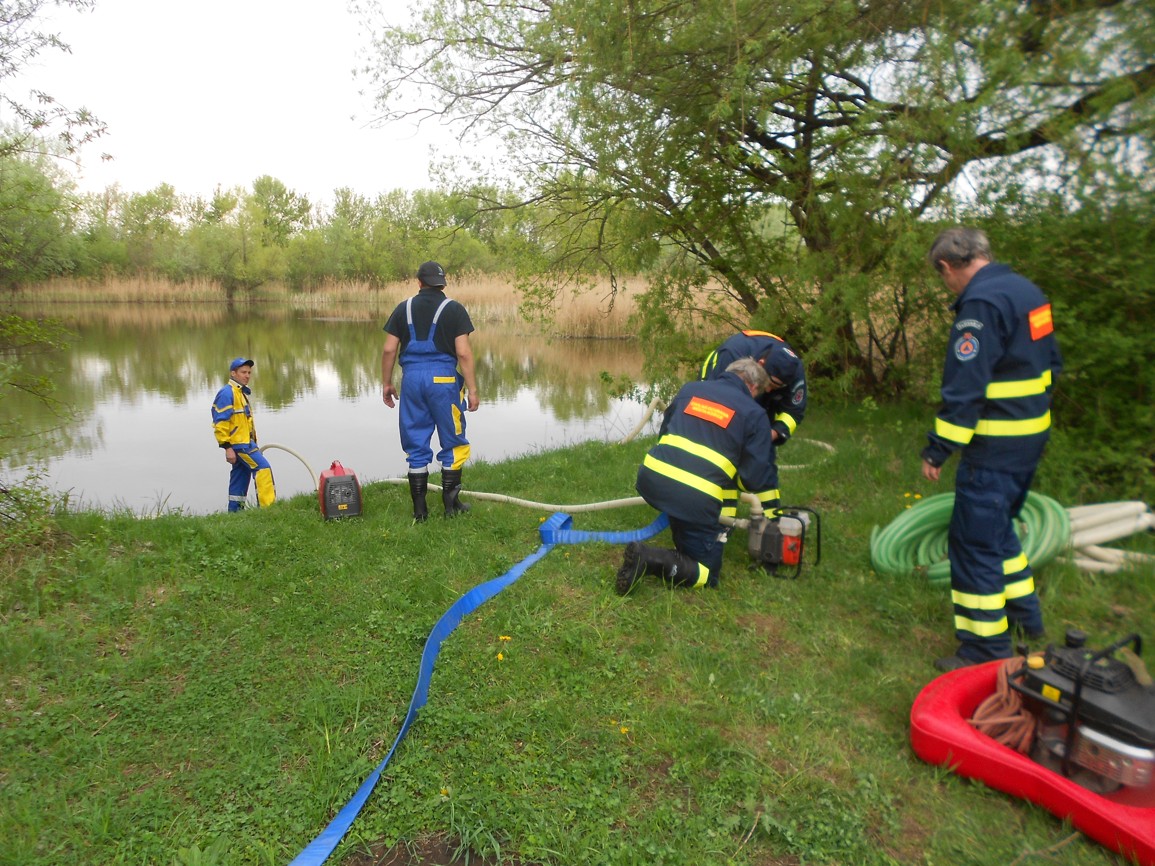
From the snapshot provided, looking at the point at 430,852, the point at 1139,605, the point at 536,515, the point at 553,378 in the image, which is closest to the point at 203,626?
the point at 430,852

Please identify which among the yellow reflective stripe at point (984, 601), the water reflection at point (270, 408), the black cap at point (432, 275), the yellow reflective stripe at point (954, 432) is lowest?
the water reflection at point (270, 408)

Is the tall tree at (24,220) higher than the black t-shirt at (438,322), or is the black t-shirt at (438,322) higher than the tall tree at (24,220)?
the tall tree at (24,220)

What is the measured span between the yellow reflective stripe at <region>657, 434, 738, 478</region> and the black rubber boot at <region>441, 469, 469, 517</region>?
215cm

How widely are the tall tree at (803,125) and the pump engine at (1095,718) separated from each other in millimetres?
3819

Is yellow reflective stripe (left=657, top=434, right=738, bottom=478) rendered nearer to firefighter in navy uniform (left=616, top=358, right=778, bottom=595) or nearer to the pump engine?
firefighter in navy uniform (left=616, top=358, right=778, bottom=595)

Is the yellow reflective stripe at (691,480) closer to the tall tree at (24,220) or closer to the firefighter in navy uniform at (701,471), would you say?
the firefighter in navy uniform at (701,471)

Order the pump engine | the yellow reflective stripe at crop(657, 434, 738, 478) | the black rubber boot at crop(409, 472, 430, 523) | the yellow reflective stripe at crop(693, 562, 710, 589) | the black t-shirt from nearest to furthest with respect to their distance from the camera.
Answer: the pump engine → the yellow reflective stripe at crop(657, 434, 738, 478) → the yellow reflective stripe at crop(693, 562, 710, 589) → the black t-shirt → the black rubber boot at crop(409, 472, 430, 523)

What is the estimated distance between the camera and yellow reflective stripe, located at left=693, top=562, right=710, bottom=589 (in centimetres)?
439

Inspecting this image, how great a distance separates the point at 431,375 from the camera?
566 cm

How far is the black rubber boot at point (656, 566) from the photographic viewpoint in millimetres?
4340

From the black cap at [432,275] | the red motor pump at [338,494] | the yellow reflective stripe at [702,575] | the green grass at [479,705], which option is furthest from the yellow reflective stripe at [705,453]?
the red motor pump at [338,494]

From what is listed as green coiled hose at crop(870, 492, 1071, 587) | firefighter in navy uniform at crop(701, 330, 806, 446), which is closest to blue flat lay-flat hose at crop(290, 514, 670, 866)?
firefighter in navy uniform at crop(701, 330, 806, 446)

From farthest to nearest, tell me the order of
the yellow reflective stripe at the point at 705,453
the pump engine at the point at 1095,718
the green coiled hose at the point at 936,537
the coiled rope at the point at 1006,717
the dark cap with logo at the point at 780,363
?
1. the dark cap with logo at the point at 780,363
2. the yellow reflective stripe at the point at 705,453
3. the green coiled hose at the point at 936,537
4. the coiled rope at the point at 1006,717
5. the pump engine at the point at 1095,718

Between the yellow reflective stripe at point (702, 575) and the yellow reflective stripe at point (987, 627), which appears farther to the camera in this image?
the yellow reflective stripe at point (702, 575)
